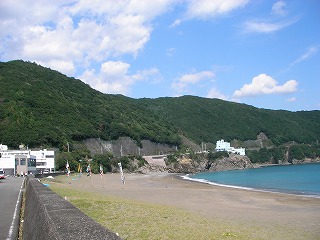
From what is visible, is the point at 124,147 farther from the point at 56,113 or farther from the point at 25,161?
the point at 25,161

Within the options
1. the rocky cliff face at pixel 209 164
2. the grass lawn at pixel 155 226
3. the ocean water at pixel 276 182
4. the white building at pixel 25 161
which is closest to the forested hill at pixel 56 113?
the white building at pixel 25 161

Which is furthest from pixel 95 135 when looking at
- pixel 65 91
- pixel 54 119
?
pixel 65 91

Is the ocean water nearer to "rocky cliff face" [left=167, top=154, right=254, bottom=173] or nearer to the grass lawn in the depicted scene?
the grass lawn

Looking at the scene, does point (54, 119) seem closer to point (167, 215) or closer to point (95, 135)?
point (95, 135)

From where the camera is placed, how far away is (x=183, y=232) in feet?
44.4

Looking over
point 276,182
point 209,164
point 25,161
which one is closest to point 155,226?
point 276,182

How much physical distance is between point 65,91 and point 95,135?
112 feet

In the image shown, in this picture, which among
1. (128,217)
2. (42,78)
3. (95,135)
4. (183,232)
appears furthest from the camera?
(42,78)

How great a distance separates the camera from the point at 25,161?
77375 millimetres

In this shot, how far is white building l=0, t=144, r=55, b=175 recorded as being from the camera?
74281 mm

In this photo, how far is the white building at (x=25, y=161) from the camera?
74281mm

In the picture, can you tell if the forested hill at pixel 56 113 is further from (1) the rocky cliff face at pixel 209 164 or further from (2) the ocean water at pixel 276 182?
(2) the ocean water at pixel 276 182

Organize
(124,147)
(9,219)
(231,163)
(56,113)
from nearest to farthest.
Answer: (9,219) → (56,113) → (124,147) → (231,163)

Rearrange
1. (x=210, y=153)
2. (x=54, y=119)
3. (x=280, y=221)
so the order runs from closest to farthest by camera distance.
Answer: (x=280, y=221) → (x=54, y=119) → (x=210, y=153)
